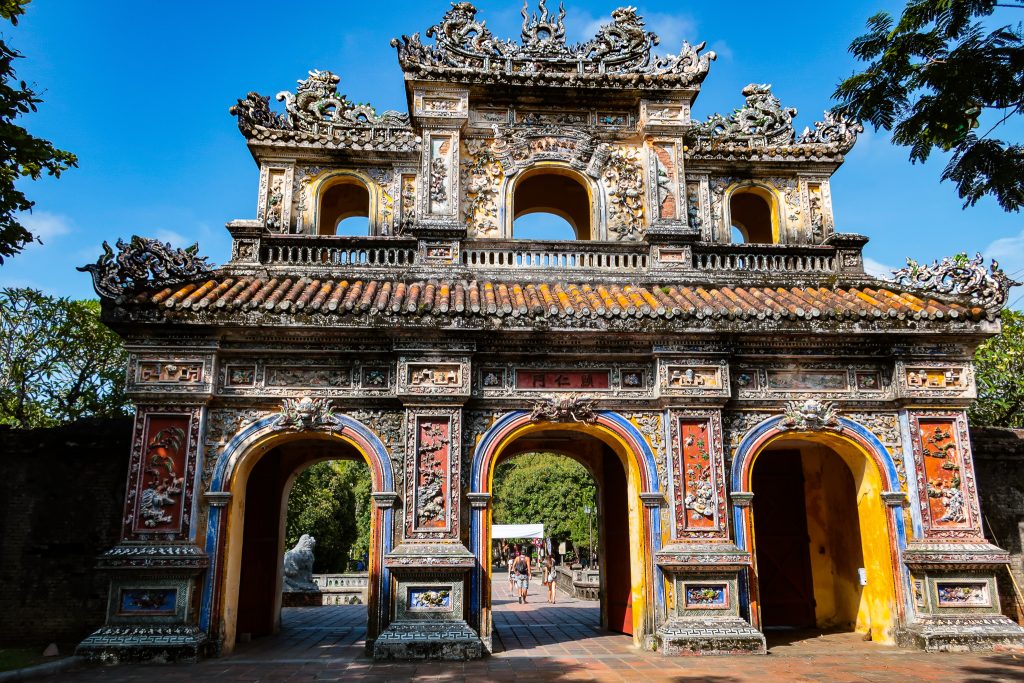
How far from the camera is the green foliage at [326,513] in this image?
31.5 m

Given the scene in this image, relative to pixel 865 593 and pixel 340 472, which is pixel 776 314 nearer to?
pixel 865 593

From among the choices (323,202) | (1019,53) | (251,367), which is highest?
(323,202)

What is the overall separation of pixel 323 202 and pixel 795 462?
10.4 metres

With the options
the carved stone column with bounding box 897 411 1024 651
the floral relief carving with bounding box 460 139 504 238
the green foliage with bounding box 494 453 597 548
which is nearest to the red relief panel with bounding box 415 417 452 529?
the floral relief carving with bounding box 460 139 504 238

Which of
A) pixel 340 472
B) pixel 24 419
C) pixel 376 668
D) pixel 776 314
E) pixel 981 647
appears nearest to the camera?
pixel 376 668

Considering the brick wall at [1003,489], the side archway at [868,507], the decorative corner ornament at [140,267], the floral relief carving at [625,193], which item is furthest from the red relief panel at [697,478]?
the decorative corner ornament at [140,267]

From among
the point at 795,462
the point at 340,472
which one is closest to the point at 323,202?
the point at 795,462

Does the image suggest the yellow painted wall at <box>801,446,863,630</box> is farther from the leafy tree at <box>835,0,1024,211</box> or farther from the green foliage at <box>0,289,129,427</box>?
the green foliage at <box>0,289,129,427</box>

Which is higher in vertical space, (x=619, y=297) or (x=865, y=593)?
(x=619, y=297)

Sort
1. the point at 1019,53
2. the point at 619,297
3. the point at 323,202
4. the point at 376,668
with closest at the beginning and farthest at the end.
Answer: the point at 1019,53 < the point at 376,668 < the point at 619,297 < the point at 323,202

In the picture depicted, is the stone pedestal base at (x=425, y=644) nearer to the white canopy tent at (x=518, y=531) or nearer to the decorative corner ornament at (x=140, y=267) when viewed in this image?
the decorative corner ornament at (x=140, y=267)

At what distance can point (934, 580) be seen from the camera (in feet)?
35.2

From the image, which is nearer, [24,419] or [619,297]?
[619,297]

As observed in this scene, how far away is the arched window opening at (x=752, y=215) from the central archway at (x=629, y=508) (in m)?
5.66
